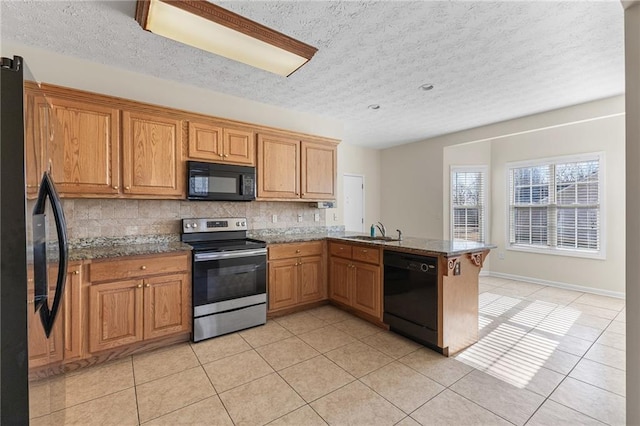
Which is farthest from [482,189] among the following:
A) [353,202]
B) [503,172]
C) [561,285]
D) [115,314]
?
[115,314]

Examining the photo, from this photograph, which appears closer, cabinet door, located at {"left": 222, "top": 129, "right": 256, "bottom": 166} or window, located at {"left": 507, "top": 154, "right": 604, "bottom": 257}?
cabinet door, located at {"left": 222, "top": 129, "right": 256, "bottom": 166}

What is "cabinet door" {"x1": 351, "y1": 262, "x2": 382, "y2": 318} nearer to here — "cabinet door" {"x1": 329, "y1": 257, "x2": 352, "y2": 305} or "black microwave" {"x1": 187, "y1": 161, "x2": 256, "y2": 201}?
"cabinet door" {"x1": 329, "y1": 257, "x2": 352, "y2": 305}

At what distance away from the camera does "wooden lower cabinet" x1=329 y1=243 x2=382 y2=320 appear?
310cm

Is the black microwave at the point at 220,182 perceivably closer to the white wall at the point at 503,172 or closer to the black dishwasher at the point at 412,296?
the black dishwasher at the point at 412,296

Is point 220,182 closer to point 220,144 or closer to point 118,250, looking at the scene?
point 220,144

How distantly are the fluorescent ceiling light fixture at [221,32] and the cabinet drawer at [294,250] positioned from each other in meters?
1.93

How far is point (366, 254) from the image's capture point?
10.5 ft

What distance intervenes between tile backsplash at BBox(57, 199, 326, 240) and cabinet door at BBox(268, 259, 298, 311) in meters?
0.71

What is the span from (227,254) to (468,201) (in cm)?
476

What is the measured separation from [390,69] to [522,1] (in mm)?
1148

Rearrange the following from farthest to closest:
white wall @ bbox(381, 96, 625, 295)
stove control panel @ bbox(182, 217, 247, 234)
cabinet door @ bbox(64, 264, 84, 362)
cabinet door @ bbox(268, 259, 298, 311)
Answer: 1. white wall @ bbox(381, 96, 625, 295)
2. cabinet door @ bbox(268, 259, 298, 311)
3. stove control panel @ bbox(182, 217, 247, 234)
4. cabinet door @ bbox(64, 264, 84, 362)

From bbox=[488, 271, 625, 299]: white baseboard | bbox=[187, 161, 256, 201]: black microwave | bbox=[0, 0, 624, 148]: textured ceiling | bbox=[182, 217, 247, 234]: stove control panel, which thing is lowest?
bbox=[488, 271, 625, 299]: white baseboard

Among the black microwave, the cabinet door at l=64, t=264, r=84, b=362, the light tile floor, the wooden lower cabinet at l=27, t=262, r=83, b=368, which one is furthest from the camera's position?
the black microwave

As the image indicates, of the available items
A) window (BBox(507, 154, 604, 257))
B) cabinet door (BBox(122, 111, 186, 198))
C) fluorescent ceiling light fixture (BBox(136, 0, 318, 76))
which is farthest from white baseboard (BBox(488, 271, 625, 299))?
cabinet door (BBox(122, 111, 186, 198))
